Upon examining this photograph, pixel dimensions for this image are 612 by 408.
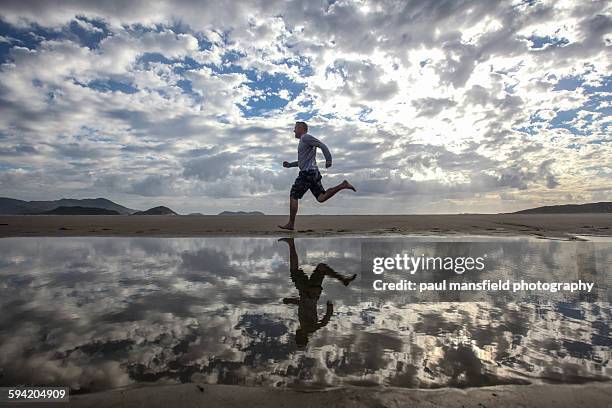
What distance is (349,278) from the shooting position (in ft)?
14.2

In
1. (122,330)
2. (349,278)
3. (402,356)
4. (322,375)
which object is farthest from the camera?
(349,278)

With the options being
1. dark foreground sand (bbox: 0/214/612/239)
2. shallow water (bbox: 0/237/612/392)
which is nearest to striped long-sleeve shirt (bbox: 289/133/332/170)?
dark foreground sand (bbox: 0/214/612/239)

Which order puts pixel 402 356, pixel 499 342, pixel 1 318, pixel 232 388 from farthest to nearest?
pixel 1 318 < pixel 499 342 < pixel 402 356 < pixel 232 388

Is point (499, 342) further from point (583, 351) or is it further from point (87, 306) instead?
point (87, 306)

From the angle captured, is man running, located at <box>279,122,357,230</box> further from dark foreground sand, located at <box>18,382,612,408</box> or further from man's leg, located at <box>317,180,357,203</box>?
dark foreground sand, located at <box>18,382,612,408</box>

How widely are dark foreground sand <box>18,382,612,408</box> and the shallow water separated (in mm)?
88

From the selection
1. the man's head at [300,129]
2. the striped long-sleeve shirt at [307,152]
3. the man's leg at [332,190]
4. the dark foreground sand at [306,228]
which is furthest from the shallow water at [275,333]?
the dark foreground sand at [306,228]

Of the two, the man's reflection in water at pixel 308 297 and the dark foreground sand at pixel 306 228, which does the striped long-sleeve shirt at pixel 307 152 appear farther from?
the man's reflection in water at pixel 308 297

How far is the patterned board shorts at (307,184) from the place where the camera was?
379 inches

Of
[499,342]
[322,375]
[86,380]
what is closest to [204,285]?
[86,380]

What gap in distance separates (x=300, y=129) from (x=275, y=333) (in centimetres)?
804

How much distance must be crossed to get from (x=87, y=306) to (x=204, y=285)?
113 cm

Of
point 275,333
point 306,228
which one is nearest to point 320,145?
point 306,228

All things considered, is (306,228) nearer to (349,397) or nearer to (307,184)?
(307,184)
